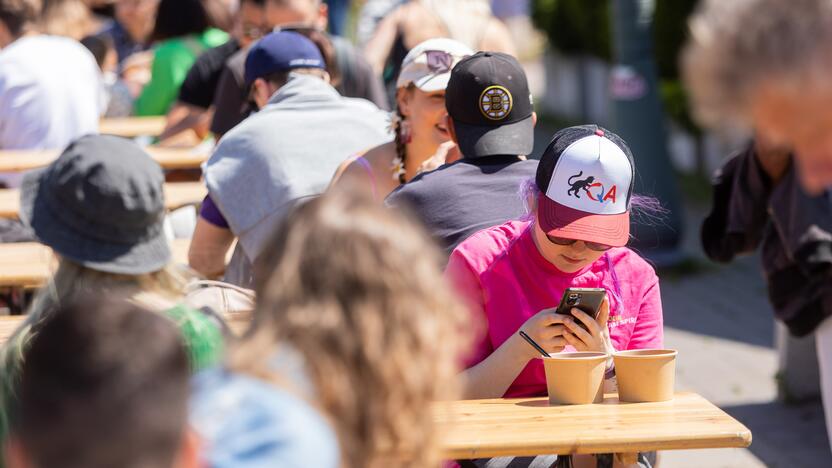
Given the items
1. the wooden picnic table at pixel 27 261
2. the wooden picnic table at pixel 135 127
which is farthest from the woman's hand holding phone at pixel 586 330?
the wooden picnic table at pixel 135 127

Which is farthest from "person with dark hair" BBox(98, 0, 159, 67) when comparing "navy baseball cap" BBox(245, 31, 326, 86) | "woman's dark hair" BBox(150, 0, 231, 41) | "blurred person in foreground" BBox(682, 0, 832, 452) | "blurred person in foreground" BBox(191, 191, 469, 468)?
"blurred person in foreground" BBox(682, 0, 832, 452)

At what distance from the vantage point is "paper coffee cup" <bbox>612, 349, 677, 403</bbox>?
3.01 metres

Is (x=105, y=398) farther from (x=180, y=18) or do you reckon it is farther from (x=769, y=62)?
(x=180, y=18)

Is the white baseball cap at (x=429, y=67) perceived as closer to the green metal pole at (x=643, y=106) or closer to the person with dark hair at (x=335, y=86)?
the person with dark hair at (x=335, y=86)

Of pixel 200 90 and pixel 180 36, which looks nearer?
pixel 200 90

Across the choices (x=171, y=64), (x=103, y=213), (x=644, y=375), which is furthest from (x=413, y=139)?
(x=171, y=64)

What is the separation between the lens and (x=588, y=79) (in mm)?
17281

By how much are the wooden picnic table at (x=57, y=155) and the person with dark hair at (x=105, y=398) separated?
444cm

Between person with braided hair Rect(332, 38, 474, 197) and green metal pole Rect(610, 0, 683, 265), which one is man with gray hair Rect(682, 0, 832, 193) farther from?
green metal pole Rect(610, 0, 683, 265)

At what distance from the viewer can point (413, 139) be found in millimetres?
4227

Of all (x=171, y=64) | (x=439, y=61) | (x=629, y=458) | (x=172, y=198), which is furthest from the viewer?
(x=171, y=64)

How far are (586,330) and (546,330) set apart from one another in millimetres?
100

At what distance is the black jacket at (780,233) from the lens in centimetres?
409

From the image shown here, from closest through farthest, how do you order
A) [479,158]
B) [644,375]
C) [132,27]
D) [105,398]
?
[105,398], [644,375], [479,158], [132,27]
